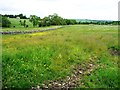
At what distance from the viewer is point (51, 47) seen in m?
31.7

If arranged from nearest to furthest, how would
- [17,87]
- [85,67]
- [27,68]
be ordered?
[17,87]
[27,68]
[85,67]

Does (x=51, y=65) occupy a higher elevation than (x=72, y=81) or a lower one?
higher

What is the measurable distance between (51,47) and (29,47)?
2.57 metres

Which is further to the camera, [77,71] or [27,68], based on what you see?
[77,71]

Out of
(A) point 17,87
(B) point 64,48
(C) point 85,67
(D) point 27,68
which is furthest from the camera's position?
(B) point 64,48

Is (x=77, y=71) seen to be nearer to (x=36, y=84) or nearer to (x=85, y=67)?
(x=85, y=67)

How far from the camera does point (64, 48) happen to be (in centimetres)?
3241

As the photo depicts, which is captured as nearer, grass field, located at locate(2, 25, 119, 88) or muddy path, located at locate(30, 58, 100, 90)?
muddy path, located at locate(30, 58, 100, 90)

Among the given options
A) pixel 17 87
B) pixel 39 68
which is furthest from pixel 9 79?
pixel 39 68

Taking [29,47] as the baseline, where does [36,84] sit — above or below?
below

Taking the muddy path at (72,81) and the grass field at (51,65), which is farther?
the grass field at (51,65)

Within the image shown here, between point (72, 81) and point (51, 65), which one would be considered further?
point (51, 65)

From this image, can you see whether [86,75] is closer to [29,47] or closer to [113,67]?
[113,67]

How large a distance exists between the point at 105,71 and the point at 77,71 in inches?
92.5
